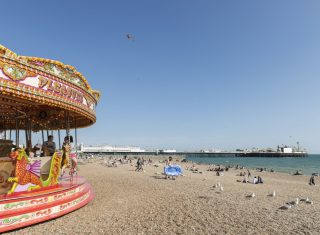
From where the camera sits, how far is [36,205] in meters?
8.66

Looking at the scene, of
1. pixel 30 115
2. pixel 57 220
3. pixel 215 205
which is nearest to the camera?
pixel 57 220

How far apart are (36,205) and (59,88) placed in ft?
13.0

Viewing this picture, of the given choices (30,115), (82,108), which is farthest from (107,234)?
(30,115)

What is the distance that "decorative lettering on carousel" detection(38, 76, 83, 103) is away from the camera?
909 cm

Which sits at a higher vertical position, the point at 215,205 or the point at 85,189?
the point at 85,189

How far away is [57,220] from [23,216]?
3.96ft

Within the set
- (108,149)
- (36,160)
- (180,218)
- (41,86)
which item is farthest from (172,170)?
(108,149)

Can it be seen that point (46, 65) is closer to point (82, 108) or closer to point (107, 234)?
point (82, 108)

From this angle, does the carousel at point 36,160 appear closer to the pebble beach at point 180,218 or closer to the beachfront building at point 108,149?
the pebble beach at point 180,218

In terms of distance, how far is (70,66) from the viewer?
1027cm

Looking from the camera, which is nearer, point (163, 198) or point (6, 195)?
point (6, 195)

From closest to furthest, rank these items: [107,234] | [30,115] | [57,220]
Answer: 1. [107,234]
2. [57,220]
3. [30,115]

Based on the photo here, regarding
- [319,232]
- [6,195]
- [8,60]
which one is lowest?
[319,232]

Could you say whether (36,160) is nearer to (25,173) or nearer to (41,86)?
(25,173)
